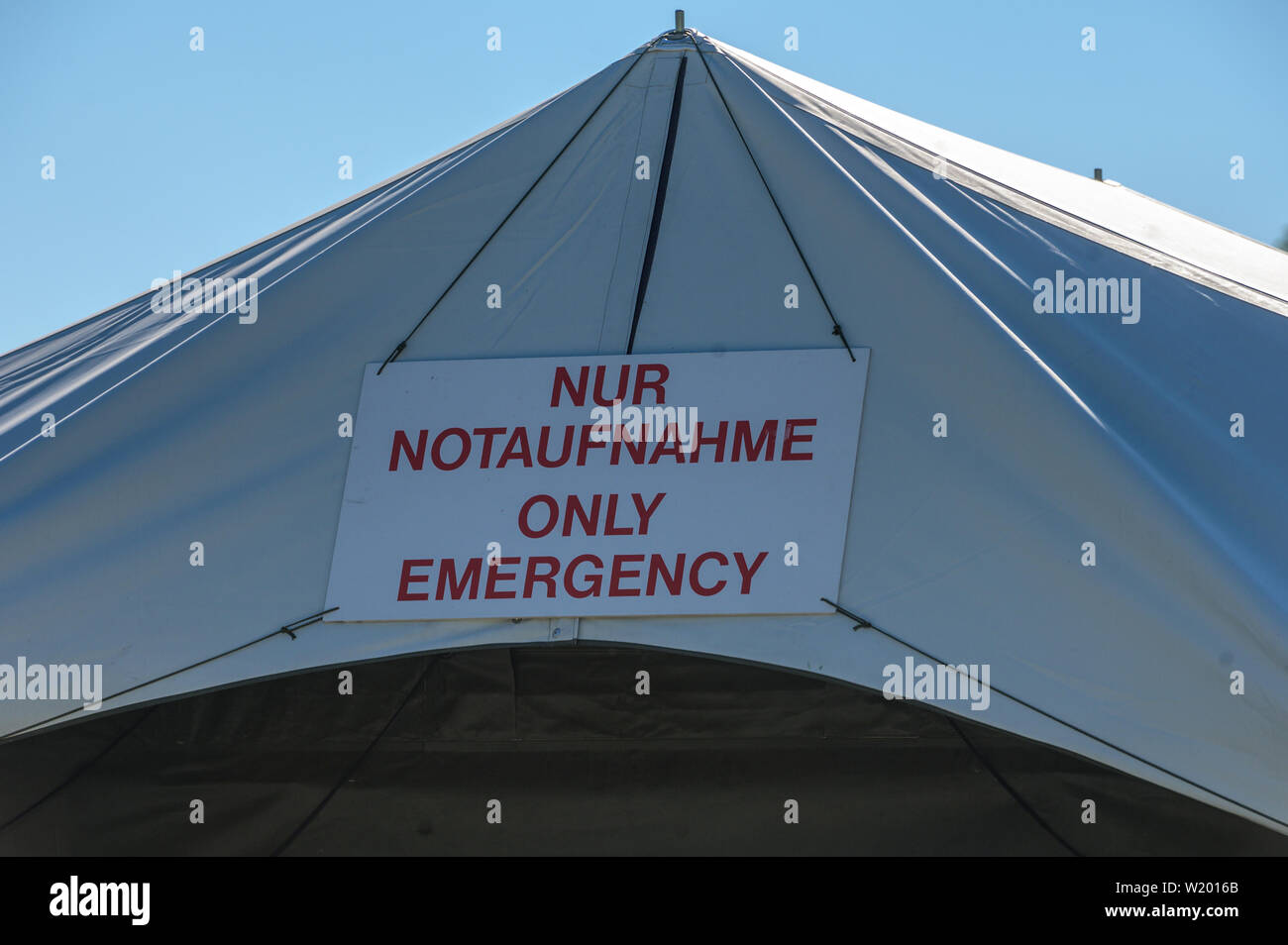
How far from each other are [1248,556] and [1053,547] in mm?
480

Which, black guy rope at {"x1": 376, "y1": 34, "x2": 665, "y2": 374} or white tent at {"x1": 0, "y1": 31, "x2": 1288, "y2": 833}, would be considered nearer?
white tent at {"x1": 0, "y1": 31, "x2": 1288, "y2": 833}

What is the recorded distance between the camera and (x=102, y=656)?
3.30 metres

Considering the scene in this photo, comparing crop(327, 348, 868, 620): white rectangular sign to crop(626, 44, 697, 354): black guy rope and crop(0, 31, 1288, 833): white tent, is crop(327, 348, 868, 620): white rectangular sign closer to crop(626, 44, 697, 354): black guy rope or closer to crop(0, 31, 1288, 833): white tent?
crop(0, 31, 1288, 833): white tent

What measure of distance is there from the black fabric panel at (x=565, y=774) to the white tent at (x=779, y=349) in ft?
3.89

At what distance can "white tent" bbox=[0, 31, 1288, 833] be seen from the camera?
118 inches

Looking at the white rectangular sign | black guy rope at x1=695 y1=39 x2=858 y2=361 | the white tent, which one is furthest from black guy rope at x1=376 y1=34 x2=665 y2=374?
black guy rope at x1=695 y1=39 x2=858 y2=361

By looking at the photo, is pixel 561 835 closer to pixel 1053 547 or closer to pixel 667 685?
pixel 667 685

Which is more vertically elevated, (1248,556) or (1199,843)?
(1248,556)

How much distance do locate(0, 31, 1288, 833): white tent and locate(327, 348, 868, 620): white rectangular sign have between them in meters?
0.07

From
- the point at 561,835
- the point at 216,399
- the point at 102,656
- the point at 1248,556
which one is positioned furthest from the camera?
the point at 561,835

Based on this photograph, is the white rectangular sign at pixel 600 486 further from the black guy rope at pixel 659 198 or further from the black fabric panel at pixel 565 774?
the black fabric panel at pixel 565 774

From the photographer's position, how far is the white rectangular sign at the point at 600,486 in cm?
319

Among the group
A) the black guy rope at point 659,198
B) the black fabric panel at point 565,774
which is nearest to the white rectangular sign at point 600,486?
the black guy rope at point 659,198
